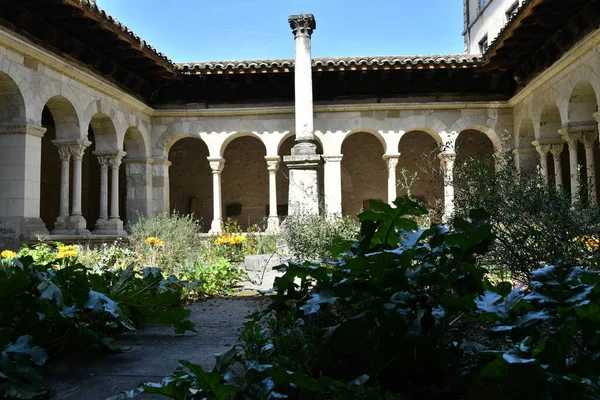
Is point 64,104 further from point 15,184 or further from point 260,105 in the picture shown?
point 260,105

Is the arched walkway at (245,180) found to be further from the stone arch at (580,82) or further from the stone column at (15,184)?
the stone arch at (580,82)

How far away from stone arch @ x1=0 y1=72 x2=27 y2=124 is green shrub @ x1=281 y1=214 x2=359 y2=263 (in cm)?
477

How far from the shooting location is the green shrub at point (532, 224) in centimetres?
310

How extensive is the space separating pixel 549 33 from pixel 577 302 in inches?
354

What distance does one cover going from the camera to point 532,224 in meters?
3.34

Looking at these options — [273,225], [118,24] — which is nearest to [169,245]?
[273,225]

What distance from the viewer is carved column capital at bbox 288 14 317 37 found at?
10227 mm

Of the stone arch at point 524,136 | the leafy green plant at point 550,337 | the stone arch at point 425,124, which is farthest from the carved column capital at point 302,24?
the leafy green plant at point 550,337

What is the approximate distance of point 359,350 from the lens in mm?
1965

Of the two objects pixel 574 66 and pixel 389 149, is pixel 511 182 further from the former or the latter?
pixel 389 149

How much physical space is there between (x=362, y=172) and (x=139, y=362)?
45.9 ft

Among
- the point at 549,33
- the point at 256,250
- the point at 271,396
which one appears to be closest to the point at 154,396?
the point at 271,396

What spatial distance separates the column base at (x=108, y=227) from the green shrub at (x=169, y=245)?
1546mm

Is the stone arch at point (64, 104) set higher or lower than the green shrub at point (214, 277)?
higher
